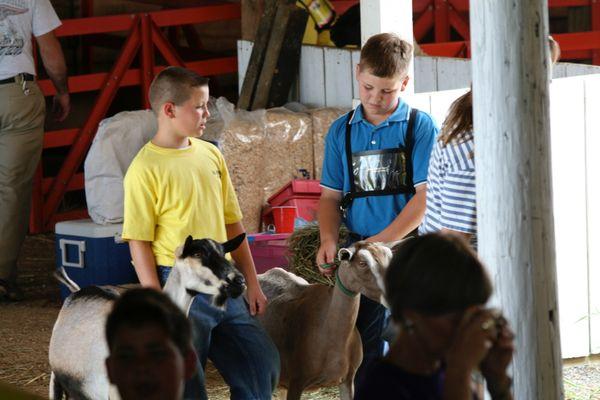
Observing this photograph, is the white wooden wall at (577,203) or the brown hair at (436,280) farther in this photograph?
the white wooden wall at (577,203)

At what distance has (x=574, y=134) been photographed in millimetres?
6289

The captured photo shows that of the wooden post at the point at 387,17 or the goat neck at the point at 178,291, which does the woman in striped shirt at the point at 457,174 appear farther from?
the wooden post at the point at 387,17

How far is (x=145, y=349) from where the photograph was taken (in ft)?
7.10

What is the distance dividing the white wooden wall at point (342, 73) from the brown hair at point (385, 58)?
3507 millimetres

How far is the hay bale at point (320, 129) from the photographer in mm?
8781

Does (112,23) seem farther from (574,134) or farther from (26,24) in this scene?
(574,134)

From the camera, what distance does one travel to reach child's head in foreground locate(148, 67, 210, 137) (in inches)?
183

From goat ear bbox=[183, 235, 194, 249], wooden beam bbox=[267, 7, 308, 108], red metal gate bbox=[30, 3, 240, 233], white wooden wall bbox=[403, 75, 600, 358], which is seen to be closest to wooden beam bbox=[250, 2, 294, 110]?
wooden beam bbox=[267, 7, 308, 108]

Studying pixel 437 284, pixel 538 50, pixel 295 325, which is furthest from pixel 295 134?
pixel 437 284

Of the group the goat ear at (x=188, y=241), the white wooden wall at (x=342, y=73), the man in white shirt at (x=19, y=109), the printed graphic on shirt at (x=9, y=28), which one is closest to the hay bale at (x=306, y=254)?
the goat ear at (x=188, y=241)

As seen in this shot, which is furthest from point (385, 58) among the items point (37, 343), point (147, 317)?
point (37, 343)

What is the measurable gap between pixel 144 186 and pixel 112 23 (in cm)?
629

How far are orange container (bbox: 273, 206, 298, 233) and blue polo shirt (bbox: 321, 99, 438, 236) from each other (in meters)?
3.00

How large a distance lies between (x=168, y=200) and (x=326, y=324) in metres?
0.91
